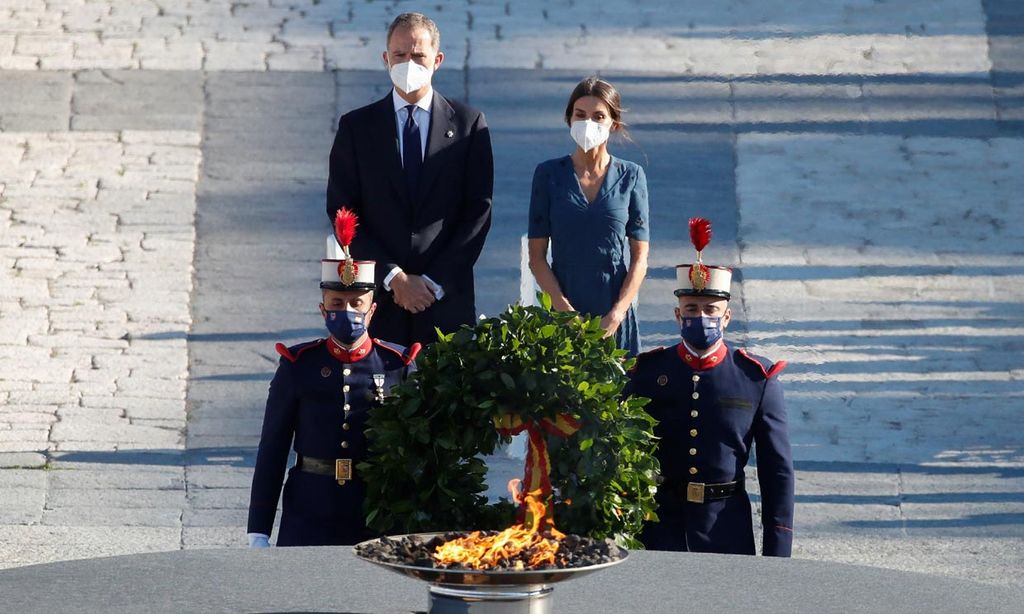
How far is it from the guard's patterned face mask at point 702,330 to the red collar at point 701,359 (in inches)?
1.3

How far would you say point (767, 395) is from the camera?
595 cm

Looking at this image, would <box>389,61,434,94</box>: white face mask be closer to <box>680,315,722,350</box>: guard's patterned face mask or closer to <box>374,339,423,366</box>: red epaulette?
<box>374,339,423,366</box>: red epaulette

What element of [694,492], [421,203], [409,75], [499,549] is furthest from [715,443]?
[499,549]

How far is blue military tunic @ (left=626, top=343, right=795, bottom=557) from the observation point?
5.82 meters

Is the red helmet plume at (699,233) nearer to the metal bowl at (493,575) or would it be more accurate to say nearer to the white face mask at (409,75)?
the white face mask at (409,75)

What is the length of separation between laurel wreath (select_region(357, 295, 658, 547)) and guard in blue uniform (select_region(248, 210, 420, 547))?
0.52 metres

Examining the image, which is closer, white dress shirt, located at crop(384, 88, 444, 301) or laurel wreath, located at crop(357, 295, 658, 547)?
laurel wreath, located at crop(357, 295, 658, 547)

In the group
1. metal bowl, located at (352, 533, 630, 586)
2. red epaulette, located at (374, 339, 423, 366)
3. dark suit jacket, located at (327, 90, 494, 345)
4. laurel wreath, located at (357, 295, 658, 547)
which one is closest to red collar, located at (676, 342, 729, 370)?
laurel wreath, located at (357, 295, 658, 547)

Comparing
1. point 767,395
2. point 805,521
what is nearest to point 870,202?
point 805,521

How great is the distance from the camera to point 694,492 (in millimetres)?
5820

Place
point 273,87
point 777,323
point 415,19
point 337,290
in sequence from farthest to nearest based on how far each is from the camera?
point 273,87
point 777,323
point 415,19
point 337,290

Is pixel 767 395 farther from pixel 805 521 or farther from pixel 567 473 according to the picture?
pixel 805 521

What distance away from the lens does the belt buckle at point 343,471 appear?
576 centimetres

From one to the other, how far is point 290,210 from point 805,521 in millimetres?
4648
